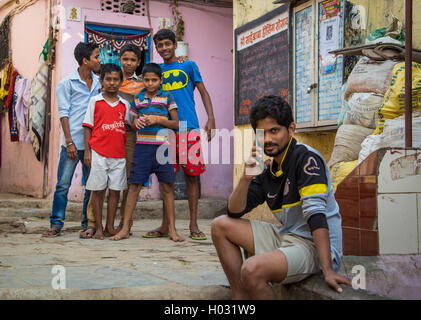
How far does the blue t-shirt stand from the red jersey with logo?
55cm

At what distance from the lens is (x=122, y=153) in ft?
16.9

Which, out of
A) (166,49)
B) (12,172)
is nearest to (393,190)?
(166,49)

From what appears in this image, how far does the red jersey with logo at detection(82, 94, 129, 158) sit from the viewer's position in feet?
16.6

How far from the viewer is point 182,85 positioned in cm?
512

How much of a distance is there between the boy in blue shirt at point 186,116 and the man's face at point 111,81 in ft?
1.44

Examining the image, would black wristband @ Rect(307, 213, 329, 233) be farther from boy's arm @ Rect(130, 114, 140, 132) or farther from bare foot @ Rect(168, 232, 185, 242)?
boy's arm @ Rect(130, 114, 140, 132)

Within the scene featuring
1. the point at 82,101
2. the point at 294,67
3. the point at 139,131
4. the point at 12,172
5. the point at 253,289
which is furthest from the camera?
the point at 12,172

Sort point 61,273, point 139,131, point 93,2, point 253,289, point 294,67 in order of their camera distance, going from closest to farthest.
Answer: point 253,289 < point 61,273 < point 139,131 < point 294,67 < point 93,2

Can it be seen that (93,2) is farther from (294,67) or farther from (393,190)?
(393,190)

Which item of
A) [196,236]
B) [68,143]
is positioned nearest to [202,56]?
[68,143]

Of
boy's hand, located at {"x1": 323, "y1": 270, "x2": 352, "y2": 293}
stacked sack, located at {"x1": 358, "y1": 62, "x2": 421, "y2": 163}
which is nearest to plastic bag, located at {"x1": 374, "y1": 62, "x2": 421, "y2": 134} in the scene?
stacked sack, located at {"x1": 358, "y1": 62, "x2": 421, "y2": 163}

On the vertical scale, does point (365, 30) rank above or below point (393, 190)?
above

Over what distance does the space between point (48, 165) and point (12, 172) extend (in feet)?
7.08

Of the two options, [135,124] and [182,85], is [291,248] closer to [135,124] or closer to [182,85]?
[135,124]
